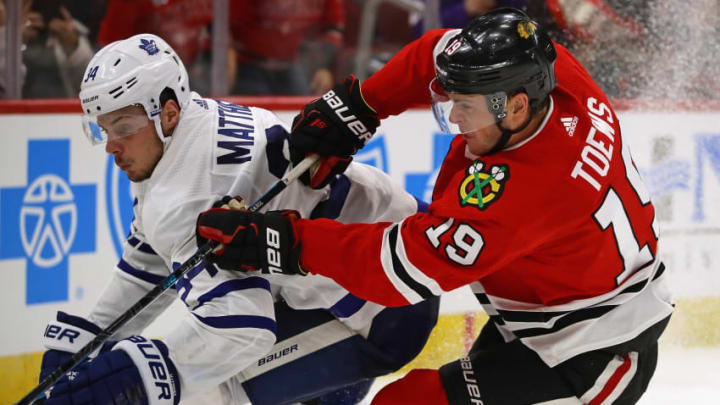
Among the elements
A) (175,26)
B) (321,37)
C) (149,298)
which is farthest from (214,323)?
(321,37)

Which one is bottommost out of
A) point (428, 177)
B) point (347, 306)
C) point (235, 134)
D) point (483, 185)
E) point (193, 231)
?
point (428, 177)

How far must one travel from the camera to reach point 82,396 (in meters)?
1.85

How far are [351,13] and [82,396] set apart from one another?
2481mm

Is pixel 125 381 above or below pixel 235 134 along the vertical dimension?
below

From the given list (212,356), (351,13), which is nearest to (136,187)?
(212,356)

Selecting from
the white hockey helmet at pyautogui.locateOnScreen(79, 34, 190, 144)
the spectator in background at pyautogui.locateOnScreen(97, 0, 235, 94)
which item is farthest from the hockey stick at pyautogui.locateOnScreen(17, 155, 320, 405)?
the spectator in background at pyautogui.locateOnScreen(97, 0, 235, 94)

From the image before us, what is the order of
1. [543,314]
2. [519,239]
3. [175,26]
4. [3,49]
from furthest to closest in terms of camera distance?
1. [175,26]
2. [3,49]
3. [543,314]
4. [519,239]

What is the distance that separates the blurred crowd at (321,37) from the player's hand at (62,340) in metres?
1.29

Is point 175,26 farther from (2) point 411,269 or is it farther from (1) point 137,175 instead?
(2) point 411,269

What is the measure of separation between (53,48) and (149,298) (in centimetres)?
168

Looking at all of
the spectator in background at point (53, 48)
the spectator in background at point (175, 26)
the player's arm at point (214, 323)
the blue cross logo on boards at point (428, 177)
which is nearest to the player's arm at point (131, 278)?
the player's arm at point (214, 323)

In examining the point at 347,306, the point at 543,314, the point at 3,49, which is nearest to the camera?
the point at 543,314

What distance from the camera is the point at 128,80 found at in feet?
6.51

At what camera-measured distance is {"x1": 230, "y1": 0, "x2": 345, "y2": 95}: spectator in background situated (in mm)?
3721
